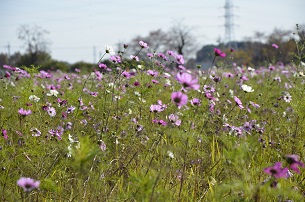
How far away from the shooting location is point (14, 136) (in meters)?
2.87

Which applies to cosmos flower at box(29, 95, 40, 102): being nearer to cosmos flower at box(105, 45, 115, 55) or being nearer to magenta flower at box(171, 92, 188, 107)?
cosmos flower at box(105, 45, 115, 55)

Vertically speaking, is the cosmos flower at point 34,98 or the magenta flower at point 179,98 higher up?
the magenta flower at point 179,98

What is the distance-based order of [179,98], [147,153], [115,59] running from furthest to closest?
[115,59], [147,153], [179,98]

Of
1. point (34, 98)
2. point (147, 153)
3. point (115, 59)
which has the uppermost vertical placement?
point (115, 59)

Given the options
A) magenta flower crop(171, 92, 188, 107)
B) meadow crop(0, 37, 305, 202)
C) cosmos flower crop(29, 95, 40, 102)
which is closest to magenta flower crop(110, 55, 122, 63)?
meadow crop(0, 37, 305, 202)

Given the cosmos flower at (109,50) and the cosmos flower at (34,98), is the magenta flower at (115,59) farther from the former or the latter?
the cosmos flower at (34,98)

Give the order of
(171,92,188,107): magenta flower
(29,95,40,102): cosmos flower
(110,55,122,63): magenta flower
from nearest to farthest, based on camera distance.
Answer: (171,92,188,107): magenta flower → (29,95,40,102): cosmos flower → (110,55,122,63): magenta flower

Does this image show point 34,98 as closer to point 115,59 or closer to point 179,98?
point 115,59

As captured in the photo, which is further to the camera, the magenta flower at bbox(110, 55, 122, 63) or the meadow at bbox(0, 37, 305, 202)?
the magenta flower at bbox(110, 55, 122, 63)

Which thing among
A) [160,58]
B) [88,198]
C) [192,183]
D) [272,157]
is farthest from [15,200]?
→ [160,58]

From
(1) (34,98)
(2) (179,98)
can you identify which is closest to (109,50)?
(1) (34,98)

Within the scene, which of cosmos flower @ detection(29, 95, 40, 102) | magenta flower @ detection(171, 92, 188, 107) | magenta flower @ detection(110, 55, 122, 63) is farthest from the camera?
magenta flower @ detection(110, 55, 122, 63)

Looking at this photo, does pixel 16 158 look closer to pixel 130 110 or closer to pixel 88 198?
pixel 88 198

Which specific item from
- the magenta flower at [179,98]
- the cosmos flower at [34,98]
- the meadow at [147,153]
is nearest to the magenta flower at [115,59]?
the meadow at [147,153]
